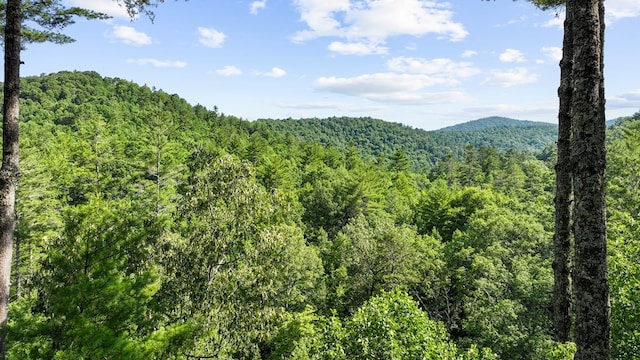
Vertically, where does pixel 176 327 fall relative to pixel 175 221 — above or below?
below

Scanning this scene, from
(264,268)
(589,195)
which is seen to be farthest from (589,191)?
(264,268)

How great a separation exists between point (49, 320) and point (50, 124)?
191 feet

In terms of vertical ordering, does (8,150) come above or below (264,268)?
above

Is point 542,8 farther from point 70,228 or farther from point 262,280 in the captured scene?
point 70,228

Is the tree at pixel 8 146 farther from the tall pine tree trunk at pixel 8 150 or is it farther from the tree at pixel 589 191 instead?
the tree at pixel 589 191

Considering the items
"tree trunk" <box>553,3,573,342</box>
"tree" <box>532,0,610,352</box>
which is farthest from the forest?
"tree" <box>532,0,610,352</box>

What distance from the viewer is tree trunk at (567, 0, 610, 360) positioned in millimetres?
3779

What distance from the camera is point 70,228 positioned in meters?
7.80

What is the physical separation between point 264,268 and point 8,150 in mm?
5447

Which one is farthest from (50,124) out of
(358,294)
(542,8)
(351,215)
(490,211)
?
(542,8)

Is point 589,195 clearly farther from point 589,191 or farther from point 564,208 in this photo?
point 564,208

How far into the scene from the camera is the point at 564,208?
6.45 meters

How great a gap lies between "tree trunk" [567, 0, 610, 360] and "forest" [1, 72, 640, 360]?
241 centimetres

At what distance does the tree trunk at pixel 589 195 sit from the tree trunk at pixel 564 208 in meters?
2.73
